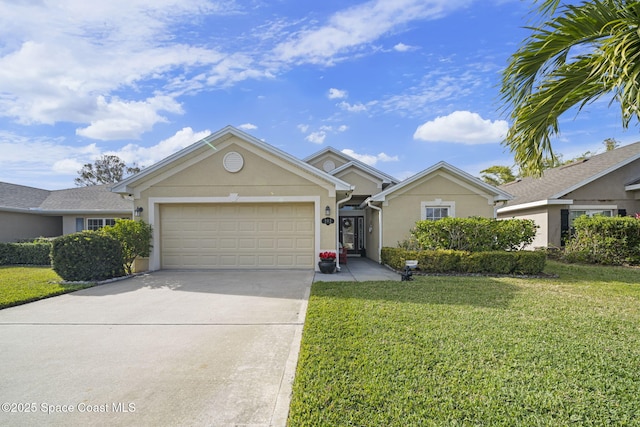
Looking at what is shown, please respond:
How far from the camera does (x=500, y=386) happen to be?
10.3 feet

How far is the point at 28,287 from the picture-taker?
839cm

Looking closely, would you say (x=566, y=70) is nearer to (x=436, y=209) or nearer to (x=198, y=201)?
(x=436, y=209)

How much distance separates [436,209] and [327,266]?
18.8ft

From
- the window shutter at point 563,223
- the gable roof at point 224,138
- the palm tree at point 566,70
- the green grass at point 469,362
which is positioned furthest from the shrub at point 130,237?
the window shutter at point 563,223

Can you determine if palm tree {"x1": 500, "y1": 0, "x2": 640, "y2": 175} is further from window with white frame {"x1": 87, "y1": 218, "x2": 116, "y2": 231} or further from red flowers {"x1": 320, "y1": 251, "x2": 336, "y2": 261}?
window with white frame {"x1": 87, "y1": 218, "x2": 116, "y2": 231}

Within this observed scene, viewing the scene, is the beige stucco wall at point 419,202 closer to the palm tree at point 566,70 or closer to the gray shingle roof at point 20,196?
the palm tree at point 566,70

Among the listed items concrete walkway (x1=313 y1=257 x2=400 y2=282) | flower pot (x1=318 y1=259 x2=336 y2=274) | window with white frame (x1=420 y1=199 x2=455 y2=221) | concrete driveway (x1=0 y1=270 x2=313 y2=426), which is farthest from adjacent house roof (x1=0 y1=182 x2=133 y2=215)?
window with white frame (x1=420 y1=199 x2=455 y2=221)

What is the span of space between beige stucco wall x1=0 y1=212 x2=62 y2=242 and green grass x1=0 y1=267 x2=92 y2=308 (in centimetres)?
684

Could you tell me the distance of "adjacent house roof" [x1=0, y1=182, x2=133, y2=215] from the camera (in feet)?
52.4

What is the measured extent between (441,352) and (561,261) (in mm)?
12522

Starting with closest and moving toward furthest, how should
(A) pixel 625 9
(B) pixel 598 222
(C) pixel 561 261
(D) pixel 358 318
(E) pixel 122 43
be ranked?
(A) pixel 625 9
(D) pixel 358 318
(E) pixel 122 43
(B) pixel 598 222
(C) pixel 561 261

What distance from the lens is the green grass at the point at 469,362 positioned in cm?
274

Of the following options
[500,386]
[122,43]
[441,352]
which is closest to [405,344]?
[441,352]

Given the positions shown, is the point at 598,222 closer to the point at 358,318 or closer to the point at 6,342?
the point at 358,318
